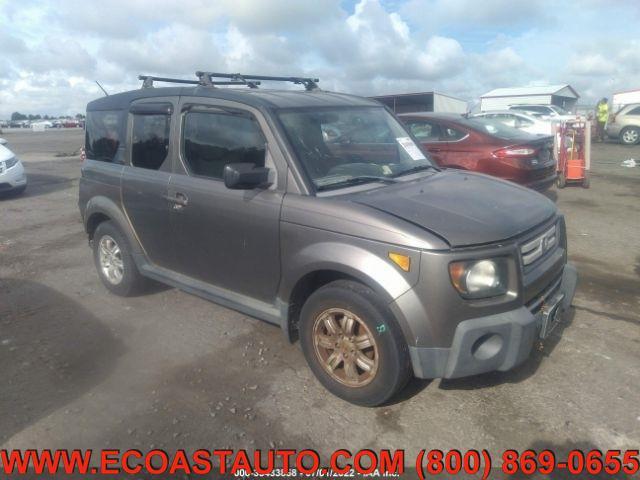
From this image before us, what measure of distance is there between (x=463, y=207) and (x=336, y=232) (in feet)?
2.68

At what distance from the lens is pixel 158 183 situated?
163 inches

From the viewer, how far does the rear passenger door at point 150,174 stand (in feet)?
13.5

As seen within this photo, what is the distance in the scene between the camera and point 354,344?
3064 mm

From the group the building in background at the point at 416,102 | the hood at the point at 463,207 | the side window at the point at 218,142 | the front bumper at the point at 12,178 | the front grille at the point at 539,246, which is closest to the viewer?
the hood at the point at 463,207

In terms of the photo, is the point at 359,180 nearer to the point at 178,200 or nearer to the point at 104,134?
the point at 178,200

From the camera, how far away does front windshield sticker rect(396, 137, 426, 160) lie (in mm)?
4215

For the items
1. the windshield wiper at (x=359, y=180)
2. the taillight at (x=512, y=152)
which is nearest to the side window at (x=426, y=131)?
the taillight at (x=512, y=152)

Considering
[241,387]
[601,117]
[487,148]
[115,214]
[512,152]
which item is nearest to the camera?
[241,387]

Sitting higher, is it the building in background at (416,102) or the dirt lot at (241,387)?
the building in background at (416,102)

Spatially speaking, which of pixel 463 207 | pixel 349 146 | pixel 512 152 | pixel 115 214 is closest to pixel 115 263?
pixel 115 214

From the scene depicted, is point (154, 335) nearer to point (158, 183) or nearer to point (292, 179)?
point (158, 183)

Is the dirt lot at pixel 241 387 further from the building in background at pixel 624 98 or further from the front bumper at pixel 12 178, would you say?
the building in background at pixel 624 98

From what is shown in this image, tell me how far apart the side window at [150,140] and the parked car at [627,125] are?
2278 centimetres

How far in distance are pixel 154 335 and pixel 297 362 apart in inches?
52.9
